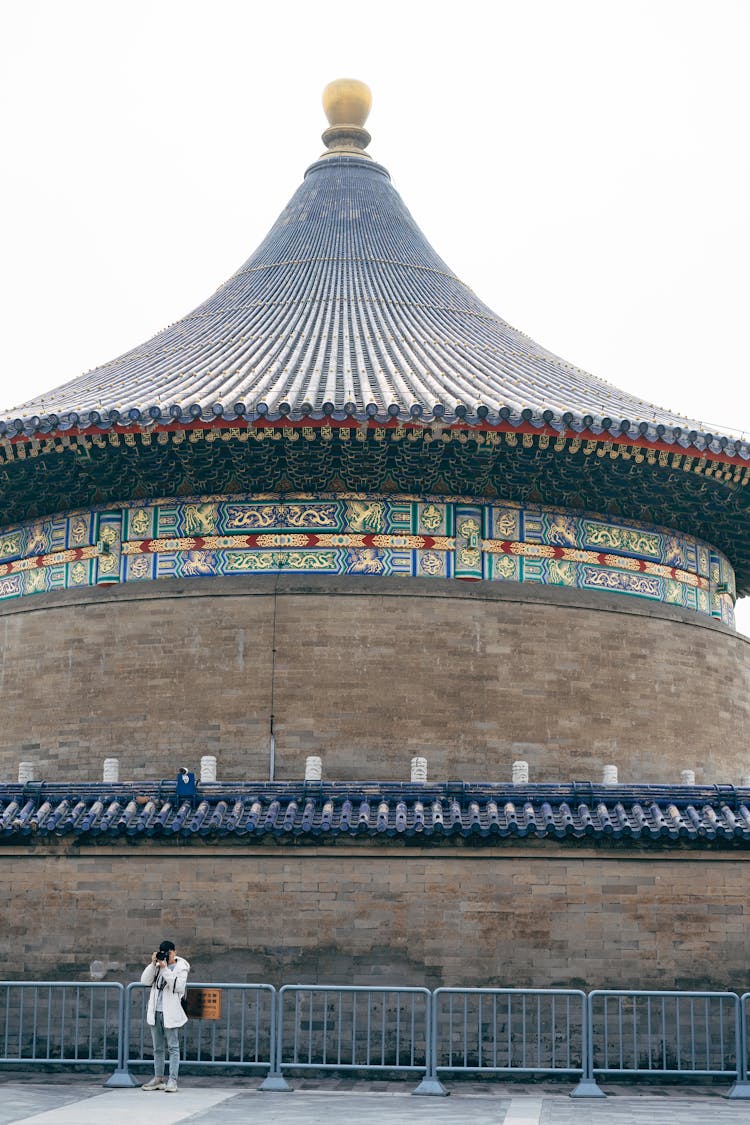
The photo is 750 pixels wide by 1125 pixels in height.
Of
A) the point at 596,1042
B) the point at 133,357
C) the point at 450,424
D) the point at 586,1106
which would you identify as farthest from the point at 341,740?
the point at 133,357

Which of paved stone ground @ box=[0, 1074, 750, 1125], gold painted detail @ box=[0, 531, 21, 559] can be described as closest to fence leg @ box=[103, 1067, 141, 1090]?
paved stone ground @ box=[0, 1074, 750, 1125]

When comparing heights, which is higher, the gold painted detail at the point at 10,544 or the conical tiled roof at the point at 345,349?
the conical tiled roof at the point at 345,349

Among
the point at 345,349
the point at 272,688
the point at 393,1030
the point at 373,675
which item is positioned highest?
the point at 345,349

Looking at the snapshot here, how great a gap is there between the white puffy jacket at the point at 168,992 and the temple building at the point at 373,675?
1563 mm

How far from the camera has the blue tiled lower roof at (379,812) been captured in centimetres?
1469

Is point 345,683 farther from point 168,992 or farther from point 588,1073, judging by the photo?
point 588,1073

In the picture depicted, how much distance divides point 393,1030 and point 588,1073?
78.0 inches

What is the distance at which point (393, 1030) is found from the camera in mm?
14250

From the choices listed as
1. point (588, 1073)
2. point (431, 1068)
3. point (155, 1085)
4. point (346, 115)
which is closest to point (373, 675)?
point (431, 1068)

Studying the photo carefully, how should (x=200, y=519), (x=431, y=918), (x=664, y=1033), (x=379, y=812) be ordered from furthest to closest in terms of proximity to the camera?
1. (x=200, y=519)
2. (x=379, y=812)
3. (x=431, y=918)
4. (x=664, y=1033)

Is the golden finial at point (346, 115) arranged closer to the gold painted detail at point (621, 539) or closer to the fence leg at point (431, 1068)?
the gold painted detail at point (621, 539)

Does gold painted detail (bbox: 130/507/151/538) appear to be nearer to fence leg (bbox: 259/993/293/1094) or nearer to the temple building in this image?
the temple building

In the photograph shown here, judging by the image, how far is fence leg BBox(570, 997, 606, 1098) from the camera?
42.9 feet

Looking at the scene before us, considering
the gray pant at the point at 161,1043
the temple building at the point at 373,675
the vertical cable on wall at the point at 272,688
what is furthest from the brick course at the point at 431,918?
the vertical cable on wall at the point at 272,688
